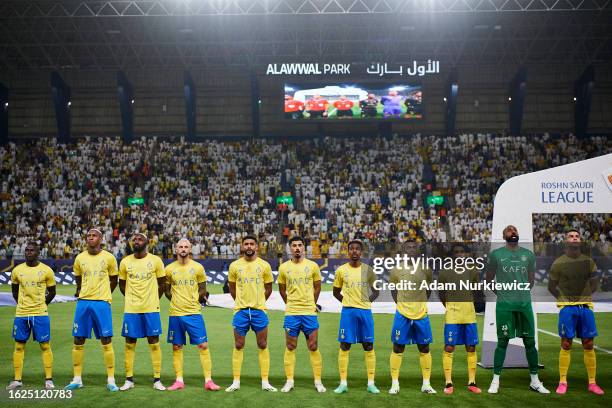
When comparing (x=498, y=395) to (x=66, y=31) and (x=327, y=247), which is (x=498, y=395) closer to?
(x=327, y=247)

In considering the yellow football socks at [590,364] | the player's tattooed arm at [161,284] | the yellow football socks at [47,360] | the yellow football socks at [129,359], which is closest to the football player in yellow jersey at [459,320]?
the yellow football socks at [590,364]

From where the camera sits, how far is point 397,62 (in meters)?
37.5

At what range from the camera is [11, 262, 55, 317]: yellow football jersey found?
34.9 ft

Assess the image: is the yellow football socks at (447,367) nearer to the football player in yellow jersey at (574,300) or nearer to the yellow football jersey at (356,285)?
the yellow football jersey at (356,285)

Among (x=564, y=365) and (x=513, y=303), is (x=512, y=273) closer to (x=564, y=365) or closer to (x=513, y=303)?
(x=513, y=303)

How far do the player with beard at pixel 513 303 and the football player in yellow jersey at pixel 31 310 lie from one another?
7290 mm

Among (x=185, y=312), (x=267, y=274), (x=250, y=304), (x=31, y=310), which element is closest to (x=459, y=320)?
(x=267, y=274)

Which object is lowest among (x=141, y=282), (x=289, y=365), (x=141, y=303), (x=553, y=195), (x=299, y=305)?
(x=289, y=365)

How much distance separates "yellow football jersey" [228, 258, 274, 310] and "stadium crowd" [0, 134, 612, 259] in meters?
21.9

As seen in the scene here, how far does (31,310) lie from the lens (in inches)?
418

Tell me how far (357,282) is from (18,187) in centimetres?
3403

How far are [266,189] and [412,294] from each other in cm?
2921

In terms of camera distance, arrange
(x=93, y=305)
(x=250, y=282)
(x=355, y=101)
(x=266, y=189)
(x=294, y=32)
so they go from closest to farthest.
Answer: (x=93, y=305), (x=250, y=282), (x=294, y=32), (x=355, y=101), (x=266, y=189)

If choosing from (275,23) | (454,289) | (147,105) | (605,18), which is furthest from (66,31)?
(454,289)
